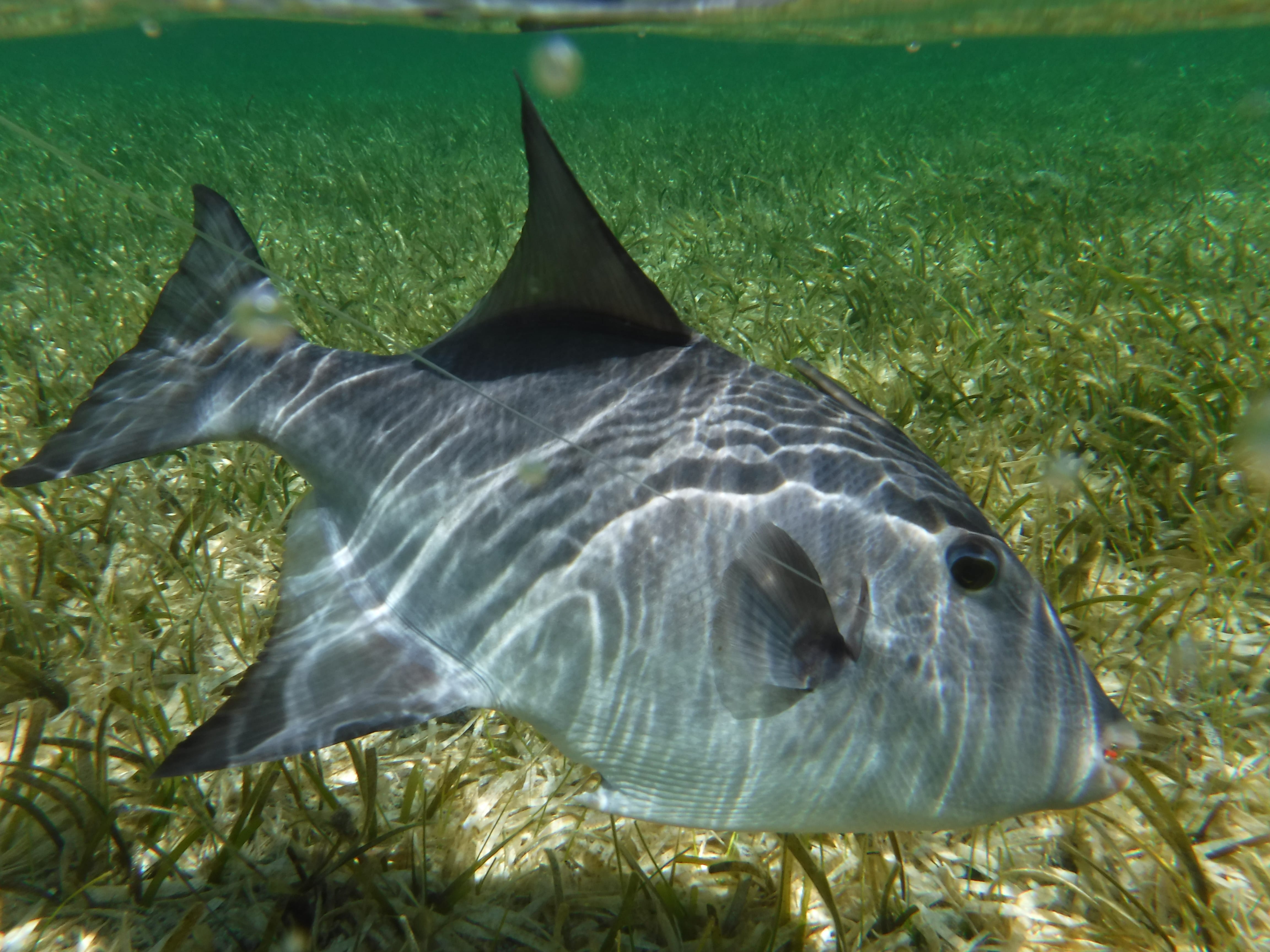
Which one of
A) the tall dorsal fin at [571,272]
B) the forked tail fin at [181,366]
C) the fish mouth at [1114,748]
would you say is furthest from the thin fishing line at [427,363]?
the fish mouth at [1114,748]

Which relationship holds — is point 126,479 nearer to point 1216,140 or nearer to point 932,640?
point 932,640

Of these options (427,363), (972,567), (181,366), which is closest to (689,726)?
(972,567)

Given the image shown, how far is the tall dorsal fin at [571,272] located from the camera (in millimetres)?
1813

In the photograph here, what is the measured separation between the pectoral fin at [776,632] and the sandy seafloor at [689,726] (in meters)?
0.61

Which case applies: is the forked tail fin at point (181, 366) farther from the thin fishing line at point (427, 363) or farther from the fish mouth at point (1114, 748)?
the fish mouth at point (1114, 748)

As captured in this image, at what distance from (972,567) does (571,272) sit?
1267 mm

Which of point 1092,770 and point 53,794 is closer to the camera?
point 1092,770

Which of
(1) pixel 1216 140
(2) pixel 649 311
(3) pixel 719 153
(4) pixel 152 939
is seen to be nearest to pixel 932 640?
(2) pixel 649 311

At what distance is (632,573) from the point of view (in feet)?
5.19

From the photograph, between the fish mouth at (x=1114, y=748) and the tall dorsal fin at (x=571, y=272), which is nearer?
the fish mouth at (x=1114, y=748)

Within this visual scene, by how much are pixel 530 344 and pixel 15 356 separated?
4612 mm

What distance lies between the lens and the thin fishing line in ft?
4.09

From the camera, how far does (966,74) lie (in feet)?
182

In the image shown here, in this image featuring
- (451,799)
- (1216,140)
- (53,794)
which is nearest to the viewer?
(53,794)
